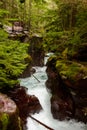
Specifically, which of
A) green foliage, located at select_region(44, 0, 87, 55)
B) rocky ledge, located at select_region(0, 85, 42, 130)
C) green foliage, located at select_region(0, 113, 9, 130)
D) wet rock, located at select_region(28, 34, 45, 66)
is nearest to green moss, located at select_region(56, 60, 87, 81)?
green foliage, located at select_region(44, 0, 87, 55)

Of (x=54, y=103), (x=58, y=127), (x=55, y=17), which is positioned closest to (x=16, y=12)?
(x=55, y=17)

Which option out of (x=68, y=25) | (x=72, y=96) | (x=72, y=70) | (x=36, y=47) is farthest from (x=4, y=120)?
(x=36, y=47)

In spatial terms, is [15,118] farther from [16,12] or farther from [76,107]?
[16,12]

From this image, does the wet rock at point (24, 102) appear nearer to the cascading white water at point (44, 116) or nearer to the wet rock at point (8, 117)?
the cascading white water at point (44, 116)

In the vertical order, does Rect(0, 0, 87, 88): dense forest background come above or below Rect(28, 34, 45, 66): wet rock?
above

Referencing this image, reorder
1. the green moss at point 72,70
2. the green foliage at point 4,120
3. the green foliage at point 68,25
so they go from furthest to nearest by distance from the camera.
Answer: the green foliage at point 68,25 → the green moss at point 72,70 → the green foliage at point 4,120

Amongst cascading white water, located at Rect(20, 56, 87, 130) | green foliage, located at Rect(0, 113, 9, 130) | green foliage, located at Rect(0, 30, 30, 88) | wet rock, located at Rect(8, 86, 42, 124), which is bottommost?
cascading white water, located at Rect(20, 56, 87, 130)

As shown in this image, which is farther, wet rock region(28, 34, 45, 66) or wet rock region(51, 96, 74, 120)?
wet rock region(28, 34, 45, 66)

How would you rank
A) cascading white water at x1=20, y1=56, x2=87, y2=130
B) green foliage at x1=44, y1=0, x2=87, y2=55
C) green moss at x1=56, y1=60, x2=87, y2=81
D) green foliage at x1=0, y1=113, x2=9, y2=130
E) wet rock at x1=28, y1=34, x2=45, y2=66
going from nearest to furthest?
green foliage at x1=0, y1=113, x2=9, y2=130
cascading white water at x1=20, y1=56, x2=87, y2=130
green moss at x1=56, y1=60, x2=87, y2=81
green foliage at x1=44, y1=0, x2=87, y2=55
wet rock at x1=28, y1=34, x2=45, y2=66

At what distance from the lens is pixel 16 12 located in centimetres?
2842

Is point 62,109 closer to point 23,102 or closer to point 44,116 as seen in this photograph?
point 44,116

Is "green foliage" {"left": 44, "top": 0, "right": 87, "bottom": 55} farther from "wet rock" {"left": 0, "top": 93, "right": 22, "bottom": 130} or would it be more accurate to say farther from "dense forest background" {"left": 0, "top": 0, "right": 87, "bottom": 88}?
"wet rock" {"left": 0, "top": 93, "right": 22, "bottom": 130}

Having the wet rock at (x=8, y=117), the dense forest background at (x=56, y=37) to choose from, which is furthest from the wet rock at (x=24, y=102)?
the wet rock at (x=8, y=117)

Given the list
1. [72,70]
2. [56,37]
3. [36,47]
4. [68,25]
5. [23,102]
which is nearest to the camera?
[23,102]
